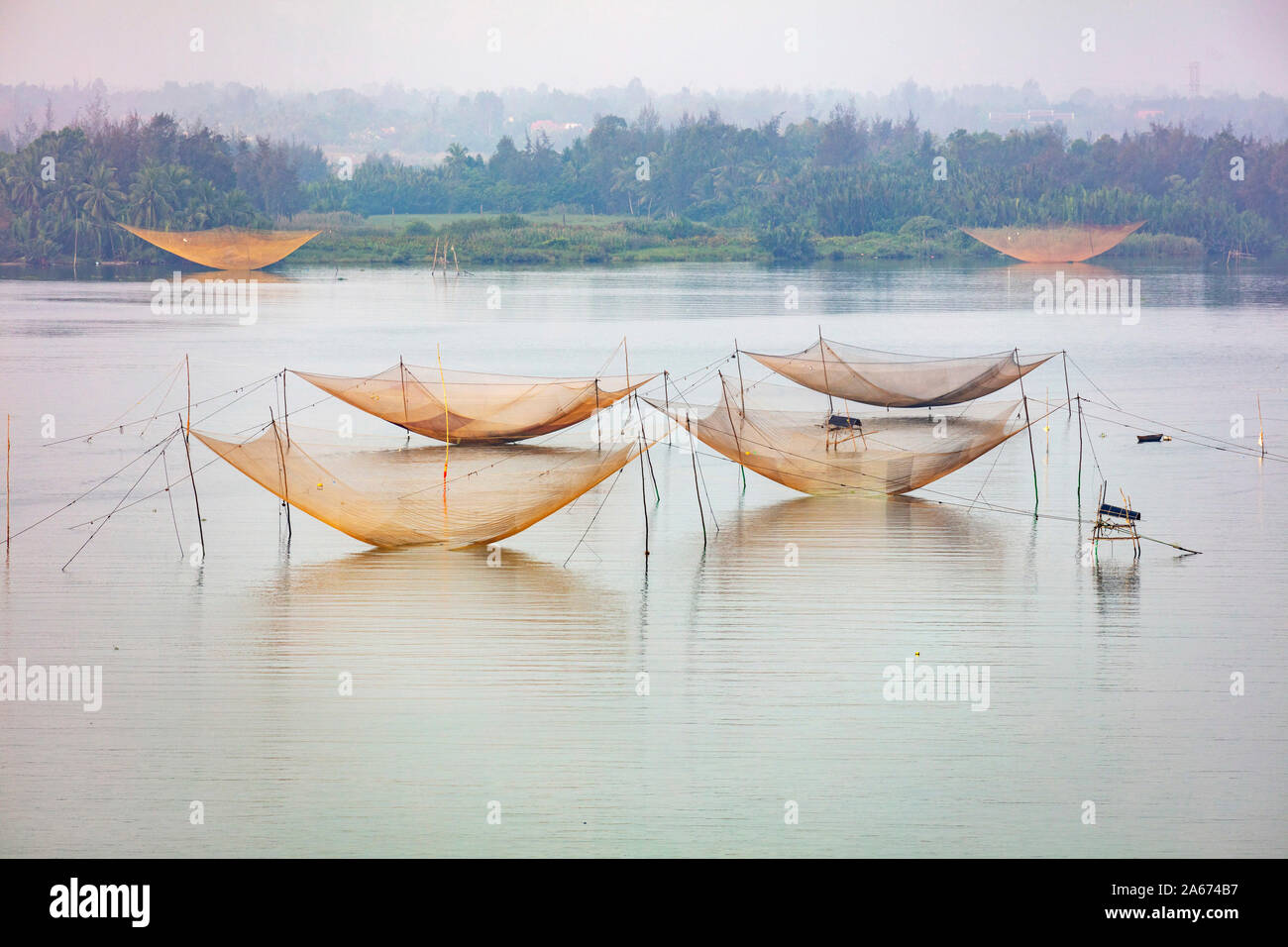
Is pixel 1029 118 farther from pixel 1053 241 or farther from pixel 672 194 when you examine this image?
pixel 1053 241

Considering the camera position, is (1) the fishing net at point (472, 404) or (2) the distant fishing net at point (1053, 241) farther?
(2) the distant fishing net at point (1053, 241)

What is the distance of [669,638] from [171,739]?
7.11ft

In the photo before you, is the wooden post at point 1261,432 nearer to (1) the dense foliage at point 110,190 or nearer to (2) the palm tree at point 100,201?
(1) the dense foliage at point 110,190

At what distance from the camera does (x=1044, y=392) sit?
48.6 ft

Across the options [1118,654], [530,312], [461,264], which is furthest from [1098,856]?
[461,264]

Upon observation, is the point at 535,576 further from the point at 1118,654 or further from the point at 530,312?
the point at 530,312

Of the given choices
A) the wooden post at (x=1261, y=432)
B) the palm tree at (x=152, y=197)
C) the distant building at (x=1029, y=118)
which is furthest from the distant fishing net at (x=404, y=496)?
the distant building at (x=1029, y=118)

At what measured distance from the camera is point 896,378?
11391 mm

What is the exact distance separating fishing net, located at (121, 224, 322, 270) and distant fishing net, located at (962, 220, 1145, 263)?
65.9ft

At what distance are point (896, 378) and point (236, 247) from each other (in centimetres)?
3058

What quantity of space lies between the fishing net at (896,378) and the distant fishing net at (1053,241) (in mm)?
33472

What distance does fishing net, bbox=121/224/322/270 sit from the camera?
38312 millimetres

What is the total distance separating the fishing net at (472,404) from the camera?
10.3m

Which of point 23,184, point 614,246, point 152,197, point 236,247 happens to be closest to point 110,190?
point 152,197
